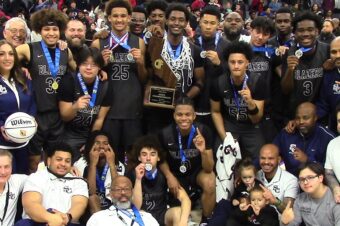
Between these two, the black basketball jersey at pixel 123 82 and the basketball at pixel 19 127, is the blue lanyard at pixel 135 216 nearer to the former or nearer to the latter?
the basketball at pixel 19 127

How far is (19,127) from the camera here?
6.22m

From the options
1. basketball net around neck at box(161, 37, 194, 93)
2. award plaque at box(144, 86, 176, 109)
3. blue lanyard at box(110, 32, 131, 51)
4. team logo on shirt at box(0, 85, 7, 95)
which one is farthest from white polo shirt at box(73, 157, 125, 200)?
blue lanyard at box(110, 32, 131, 51)

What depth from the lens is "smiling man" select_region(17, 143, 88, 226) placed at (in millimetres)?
5855

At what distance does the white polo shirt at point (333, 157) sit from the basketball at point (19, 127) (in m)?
3.07

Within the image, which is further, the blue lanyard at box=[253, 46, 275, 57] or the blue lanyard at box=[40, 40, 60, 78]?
the blue lanyard at box=[253, 46, 275, 57]

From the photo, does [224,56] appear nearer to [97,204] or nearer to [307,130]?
[307,130]

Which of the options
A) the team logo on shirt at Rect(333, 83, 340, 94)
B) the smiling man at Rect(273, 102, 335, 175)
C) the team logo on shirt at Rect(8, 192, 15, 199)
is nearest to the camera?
the team logo on shirt at Rect(8, 192, 15, 199)

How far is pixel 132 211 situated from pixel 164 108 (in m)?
1.66

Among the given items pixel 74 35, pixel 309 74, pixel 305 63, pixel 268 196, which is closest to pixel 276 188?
pixel 268 196

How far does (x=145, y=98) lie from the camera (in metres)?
7.08

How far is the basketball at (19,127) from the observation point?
245 inches

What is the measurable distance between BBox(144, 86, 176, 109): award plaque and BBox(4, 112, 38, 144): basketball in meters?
1.43

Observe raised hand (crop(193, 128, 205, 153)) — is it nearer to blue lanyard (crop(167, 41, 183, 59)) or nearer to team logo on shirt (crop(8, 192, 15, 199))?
blue lanyard (crop(167, 41, 183, 59))

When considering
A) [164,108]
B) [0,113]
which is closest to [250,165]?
[164,108]
